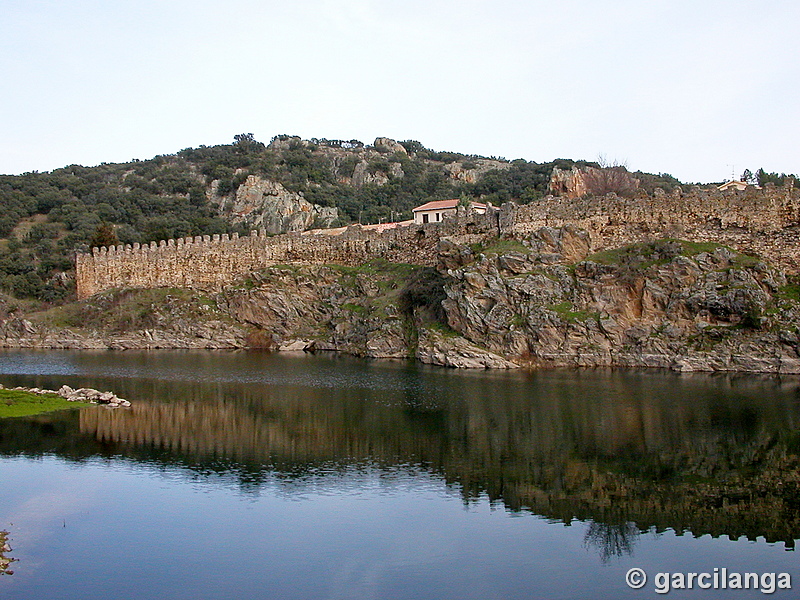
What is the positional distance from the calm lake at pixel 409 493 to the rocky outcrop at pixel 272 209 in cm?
5562

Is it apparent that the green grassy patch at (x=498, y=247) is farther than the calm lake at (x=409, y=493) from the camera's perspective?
Yes

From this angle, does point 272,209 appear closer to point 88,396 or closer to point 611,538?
point 88,396

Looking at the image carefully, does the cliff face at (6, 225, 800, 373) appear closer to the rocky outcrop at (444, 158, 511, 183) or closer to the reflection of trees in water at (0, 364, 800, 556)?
the reflection of trees in water at (0, 364, 800, 556)

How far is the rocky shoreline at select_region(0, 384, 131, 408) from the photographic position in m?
29.3

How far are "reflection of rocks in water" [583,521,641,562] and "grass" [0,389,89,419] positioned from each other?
20.1 metres

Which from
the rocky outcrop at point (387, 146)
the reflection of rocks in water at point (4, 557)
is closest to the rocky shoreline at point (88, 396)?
the reflection of rocks in water at point (4, 557)

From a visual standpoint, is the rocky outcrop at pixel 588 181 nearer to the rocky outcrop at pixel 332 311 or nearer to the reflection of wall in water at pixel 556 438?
the rocky outcrop at pixel 332 311

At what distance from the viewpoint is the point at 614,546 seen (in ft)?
49.1

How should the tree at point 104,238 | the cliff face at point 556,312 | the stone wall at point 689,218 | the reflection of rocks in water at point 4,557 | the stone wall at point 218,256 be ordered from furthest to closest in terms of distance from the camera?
the tree at point 104,238 < the stone wall at point 218,256 < the stone wall at point 689,218 < the cliff face at point 556,312 < the reflection of rocks in water at point 4,557

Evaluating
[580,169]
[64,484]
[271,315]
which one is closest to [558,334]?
[271,315]

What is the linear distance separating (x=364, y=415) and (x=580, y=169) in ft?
189

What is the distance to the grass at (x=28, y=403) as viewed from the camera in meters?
27.0

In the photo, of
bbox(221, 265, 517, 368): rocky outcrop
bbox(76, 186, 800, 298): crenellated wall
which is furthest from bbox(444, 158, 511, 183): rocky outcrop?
bbox(221, 265, 517, 368): rocky outcrop

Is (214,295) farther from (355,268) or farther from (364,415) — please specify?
(364,415)
